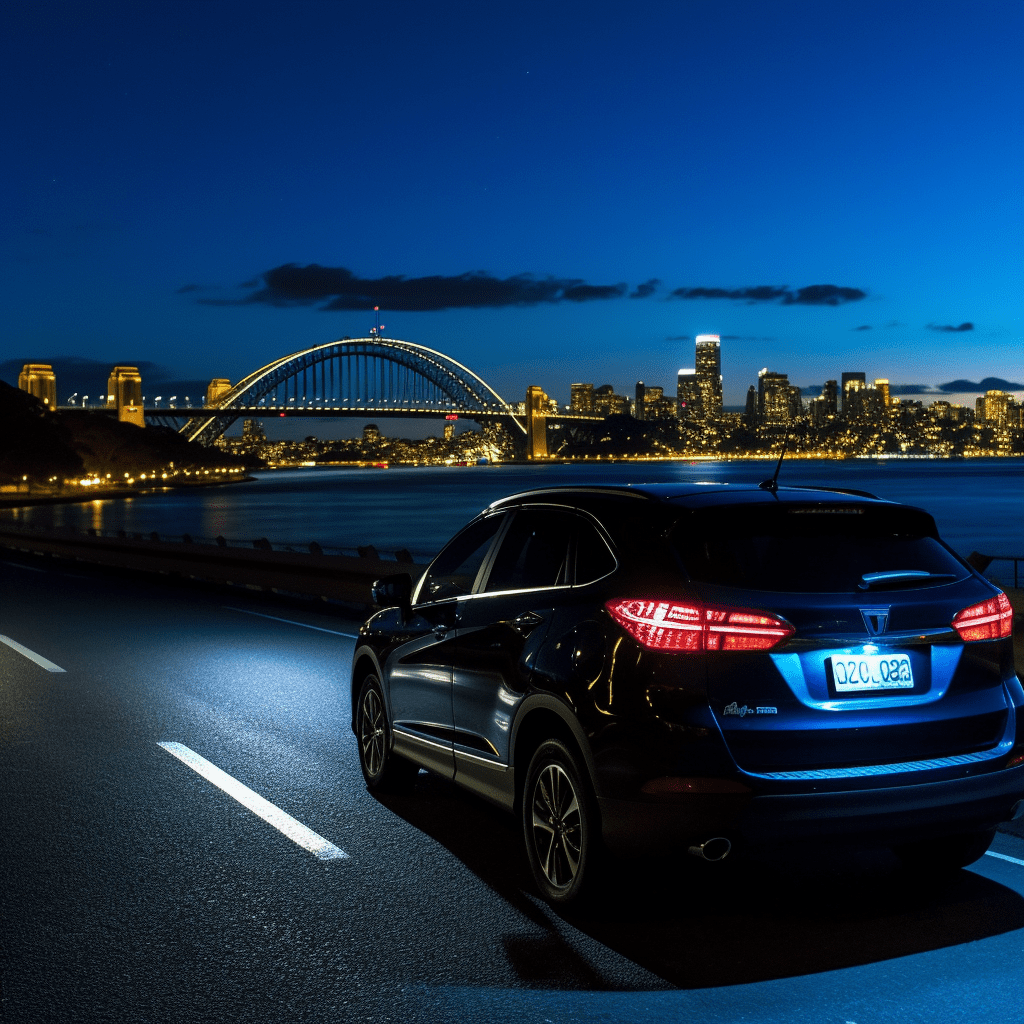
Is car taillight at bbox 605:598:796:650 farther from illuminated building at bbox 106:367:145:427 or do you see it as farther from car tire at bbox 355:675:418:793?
illuminated building at bbox 106:367:145:427

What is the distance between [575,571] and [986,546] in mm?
61641

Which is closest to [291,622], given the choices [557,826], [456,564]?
[456,564]

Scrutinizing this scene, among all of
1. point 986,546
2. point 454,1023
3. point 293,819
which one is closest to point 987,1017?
point 454,1023

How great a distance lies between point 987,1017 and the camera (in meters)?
4.08

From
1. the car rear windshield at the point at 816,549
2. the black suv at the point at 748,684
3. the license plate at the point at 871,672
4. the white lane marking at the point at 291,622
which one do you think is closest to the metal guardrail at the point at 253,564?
the white lane marking at the point at 291,622

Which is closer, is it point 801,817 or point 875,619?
point 801,817

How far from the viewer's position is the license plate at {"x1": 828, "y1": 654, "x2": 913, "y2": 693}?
4711mm

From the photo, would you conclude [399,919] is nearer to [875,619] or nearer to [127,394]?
[875,619]

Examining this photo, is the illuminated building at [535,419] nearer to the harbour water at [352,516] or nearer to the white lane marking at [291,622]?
the harbour water at [352,516]

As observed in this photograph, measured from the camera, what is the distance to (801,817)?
182 inches

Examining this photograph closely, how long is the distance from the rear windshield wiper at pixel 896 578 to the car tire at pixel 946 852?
3.91 ft

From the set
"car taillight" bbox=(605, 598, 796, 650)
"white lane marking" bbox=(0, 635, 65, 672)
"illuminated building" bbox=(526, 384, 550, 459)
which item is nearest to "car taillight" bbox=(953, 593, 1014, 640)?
"car taillight" bbox=(605, 598, 796, 650)

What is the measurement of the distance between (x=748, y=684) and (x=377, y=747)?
3.13 metres

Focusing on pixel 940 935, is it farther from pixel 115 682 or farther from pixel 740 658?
pixel 115 682
